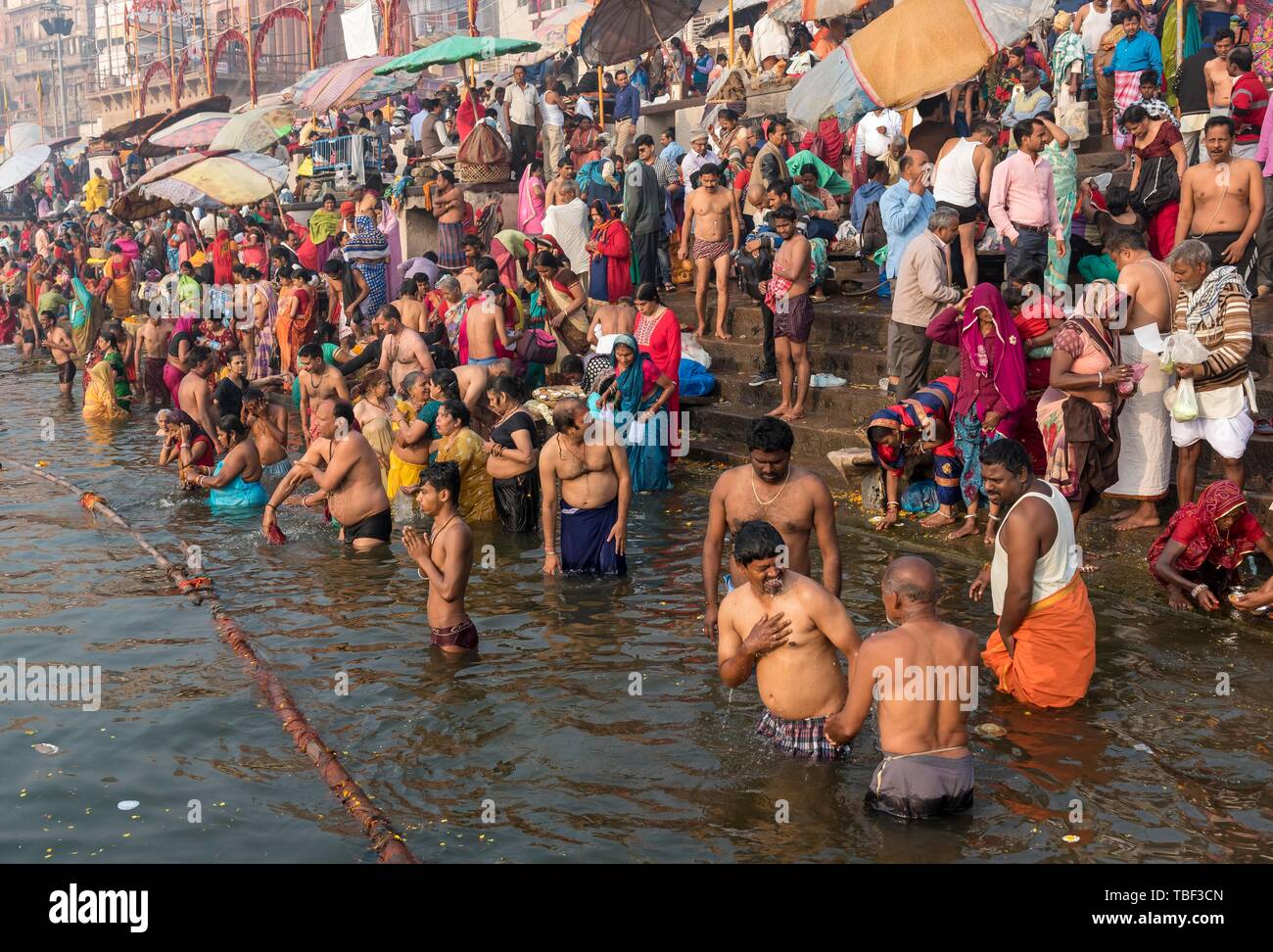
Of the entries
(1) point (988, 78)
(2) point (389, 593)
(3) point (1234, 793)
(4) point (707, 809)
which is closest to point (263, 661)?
(2) point (389, 593)

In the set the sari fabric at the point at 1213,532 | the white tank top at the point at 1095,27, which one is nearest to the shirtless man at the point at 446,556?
the sari fabric at the point at 1213,532

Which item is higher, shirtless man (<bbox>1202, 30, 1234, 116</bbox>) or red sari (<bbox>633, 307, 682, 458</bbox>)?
shirtless man (<bbox>1202, 30, 1234, 116</bbox>)

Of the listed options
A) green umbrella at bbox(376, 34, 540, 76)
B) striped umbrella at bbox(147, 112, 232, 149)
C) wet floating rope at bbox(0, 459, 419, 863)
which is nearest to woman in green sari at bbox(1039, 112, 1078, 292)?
wet floating rope at bbox(0, 459, 419, 863)

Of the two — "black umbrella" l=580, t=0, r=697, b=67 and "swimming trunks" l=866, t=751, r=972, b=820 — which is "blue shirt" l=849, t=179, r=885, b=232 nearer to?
"black umbrella" l=580, t=0, r=697, b=67

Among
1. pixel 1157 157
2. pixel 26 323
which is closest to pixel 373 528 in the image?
pixel 1157 157

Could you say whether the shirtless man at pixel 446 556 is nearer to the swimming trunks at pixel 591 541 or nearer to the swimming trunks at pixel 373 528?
the swimming trunks at pixel 591 541

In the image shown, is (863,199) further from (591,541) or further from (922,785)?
(922,785)

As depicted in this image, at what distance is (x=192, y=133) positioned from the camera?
2364 cm

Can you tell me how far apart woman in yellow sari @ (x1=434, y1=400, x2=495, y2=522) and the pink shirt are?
4.55 meters

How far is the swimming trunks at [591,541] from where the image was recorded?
8891mm

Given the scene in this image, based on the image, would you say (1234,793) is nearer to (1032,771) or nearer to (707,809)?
(1032,771)

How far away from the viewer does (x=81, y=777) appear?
620cm

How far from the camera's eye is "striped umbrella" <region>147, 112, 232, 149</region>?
23.1 meters

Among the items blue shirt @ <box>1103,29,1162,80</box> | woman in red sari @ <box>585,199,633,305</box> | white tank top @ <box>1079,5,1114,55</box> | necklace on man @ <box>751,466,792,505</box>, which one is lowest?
necklace on man @ <box>751,466,792,505</box>
